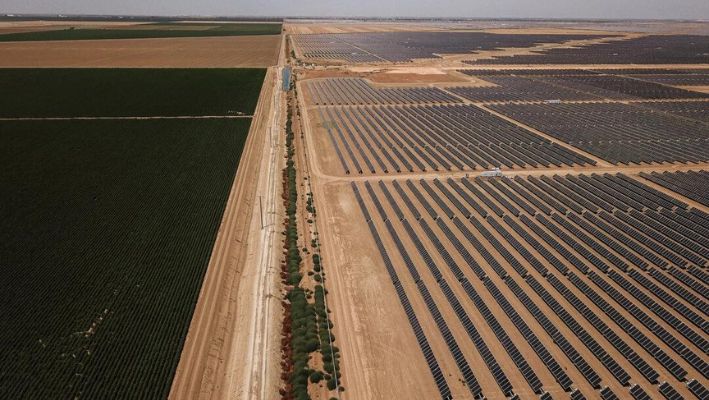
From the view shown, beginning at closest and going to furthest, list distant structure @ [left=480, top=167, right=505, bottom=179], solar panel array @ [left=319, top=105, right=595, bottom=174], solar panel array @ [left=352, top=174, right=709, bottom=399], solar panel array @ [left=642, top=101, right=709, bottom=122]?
solar panel array @ [left=352, top=174, right=709, bottom=399] < distant structure @ [left=480, top=167, right=505, bottom=179] < solar panel array @ [left=319, top=105, right=595, bottom=174] < solar panel array @ [left=642, top=101, right=709, bottom=122]

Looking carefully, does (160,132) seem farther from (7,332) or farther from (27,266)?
(7,332)

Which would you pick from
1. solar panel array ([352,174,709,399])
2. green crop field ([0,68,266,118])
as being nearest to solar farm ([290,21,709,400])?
solar panel array ([352,174,709,399])

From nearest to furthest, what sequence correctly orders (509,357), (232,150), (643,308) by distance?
(509,357) < (643,308) < (232,150)

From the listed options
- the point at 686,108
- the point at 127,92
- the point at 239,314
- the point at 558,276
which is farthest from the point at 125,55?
the point at 686,108

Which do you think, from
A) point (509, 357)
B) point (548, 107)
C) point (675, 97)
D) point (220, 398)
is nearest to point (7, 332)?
point (220, 398)

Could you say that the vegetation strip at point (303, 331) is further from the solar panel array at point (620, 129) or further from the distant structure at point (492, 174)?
the solar panel array at point (620, 129)

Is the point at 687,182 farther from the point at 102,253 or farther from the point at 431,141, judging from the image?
the point at 102,253

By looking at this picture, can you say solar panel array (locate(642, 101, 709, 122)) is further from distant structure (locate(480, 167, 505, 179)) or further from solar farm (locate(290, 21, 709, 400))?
distant structure (locate(480, 167, 505, 179))
